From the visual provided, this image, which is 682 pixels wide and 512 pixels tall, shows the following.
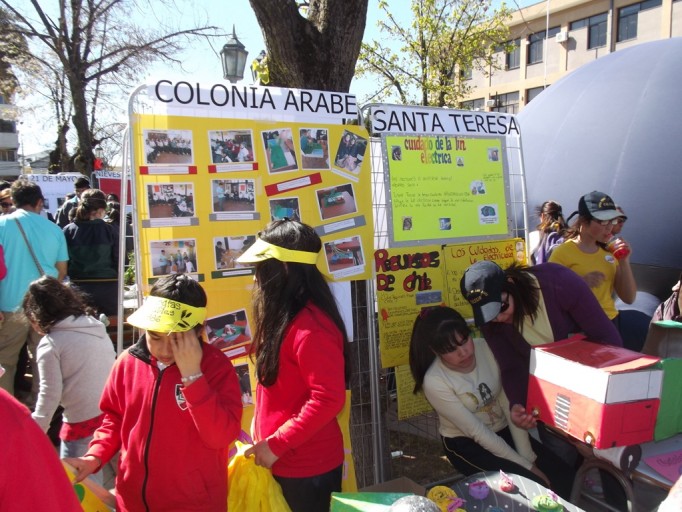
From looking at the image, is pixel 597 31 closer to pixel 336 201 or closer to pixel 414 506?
pixel 336 201

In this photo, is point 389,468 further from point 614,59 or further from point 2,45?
point 2,45

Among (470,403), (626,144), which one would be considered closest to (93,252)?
(470,403)

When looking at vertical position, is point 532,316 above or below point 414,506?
above

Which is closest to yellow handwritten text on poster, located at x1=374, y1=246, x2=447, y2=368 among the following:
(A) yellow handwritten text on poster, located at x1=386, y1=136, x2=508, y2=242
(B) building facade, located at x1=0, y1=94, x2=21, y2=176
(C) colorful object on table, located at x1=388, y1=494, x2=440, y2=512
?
(A) yellow handwritten text on poster, located at x1=386, y1=136, x2=508, y2=242

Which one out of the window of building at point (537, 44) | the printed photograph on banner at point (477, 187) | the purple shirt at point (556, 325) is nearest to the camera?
the purple shirt at point (556, 325)

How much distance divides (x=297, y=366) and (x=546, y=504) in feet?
3.53

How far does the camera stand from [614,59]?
28.3ft

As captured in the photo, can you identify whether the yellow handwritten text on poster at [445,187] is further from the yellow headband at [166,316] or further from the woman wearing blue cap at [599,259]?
the yellow headband at [166,316]

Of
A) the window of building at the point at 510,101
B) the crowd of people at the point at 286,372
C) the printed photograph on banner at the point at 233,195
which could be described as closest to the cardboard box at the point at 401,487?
the crowd of people at the point at 286,372

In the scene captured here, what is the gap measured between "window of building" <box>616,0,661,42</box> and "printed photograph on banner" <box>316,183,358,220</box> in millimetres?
28726

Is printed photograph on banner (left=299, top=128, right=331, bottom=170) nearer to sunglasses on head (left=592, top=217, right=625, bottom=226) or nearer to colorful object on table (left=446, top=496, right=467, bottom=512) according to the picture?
colorful object on table (left=446, top=496, right=467, bottom=512)

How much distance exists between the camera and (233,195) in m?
2.86

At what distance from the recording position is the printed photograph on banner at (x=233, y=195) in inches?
111

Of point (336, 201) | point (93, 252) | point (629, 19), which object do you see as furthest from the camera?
point (629, 19)
